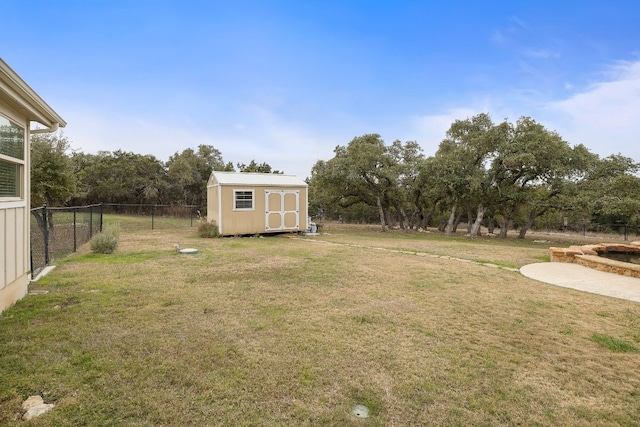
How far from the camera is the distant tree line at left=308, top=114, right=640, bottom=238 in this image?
41.8ft

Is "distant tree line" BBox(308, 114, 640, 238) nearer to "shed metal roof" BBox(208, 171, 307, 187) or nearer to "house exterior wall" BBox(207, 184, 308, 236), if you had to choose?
"shed metal roof" BBox(208, 171, 307, 187)

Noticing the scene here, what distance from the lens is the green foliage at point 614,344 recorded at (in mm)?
2902

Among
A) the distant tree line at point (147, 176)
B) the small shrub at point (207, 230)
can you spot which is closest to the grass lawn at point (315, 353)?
the small shrub at point (207, 230)

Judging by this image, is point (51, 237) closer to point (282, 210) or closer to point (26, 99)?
point (282, 210)

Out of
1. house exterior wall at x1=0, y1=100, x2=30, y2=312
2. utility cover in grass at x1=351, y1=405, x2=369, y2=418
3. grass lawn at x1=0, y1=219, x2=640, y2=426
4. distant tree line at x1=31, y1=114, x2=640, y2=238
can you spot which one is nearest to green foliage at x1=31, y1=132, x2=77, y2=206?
distant tree line at x1=31, y1=114, x2=640, y2=238

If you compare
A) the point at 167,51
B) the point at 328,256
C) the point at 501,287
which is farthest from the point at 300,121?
the point at 501,287

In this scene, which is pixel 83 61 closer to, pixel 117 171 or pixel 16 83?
pixel 16 83

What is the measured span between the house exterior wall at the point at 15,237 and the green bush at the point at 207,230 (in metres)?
7.46

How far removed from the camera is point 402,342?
116 inches

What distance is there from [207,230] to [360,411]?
35.0 feet

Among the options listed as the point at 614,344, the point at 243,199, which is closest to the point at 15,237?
the point at 614,344

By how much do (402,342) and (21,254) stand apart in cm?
452

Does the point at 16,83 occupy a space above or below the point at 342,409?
above

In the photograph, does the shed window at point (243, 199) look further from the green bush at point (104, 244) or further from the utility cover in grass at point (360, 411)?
the utility cover in grass at point (360, 411)
